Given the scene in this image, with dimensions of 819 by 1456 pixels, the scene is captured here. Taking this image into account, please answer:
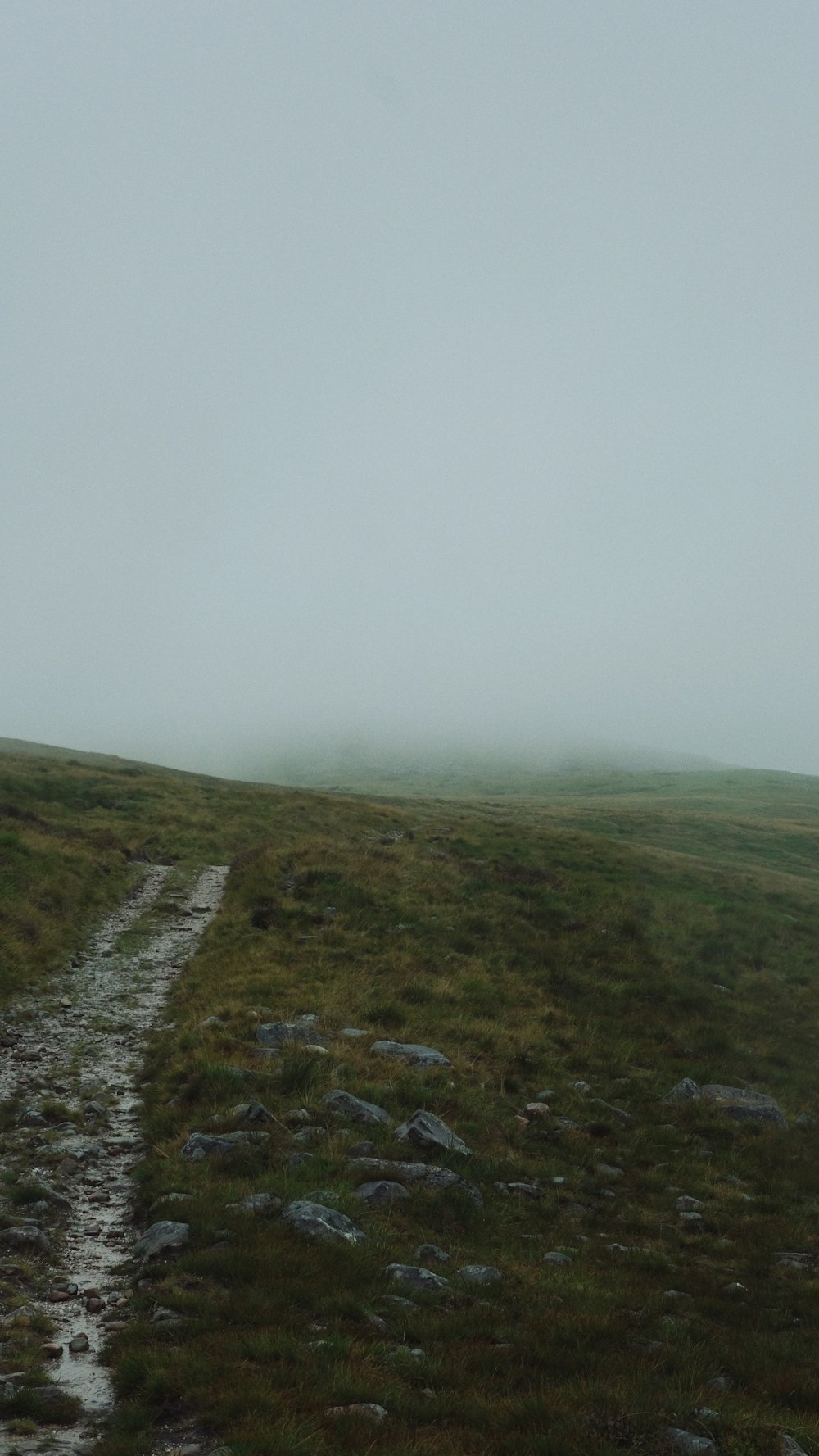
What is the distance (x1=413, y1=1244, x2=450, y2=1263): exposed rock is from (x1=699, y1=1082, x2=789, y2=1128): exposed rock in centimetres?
895

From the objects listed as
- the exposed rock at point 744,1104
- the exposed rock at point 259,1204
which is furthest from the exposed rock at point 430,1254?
the exposed rock at point 744,1104

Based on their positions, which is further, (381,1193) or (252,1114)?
(252,1114)

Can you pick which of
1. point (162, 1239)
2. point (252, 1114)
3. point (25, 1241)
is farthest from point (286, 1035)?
point (25, 1241)

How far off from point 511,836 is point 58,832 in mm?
23540

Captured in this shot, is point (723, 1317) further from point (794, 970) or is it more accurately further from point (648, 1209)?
point (794, 970)

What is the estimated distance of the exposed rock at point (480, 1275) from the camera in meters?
9.41

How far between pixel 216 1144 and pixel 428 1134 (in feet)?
10.5

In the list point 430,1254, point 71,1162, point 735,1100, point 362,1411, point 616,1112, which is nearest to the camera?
point 362,1411

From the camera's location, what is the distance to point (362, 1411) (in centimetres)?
668

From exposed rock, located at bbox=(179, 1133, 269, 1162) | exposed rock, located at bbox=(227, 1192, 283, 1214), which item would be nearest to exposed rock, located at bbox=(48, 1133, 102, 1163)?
exposed rock, located at bbox=(179, 1133, 269, 1162)

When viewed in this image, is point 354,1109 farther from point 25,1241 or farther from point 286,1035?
point 25,1241

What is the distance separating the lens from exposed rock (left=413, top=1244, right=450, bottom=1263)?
9805 millimetres

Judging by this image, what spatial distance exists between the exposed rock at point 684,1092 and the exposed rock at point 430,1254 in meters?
8.60

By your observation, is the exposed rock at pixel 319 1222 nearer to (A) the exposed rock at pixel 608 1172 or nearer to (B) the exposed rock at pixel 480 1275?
(B) the exposed rock at pixel 480 1275
